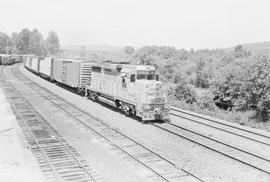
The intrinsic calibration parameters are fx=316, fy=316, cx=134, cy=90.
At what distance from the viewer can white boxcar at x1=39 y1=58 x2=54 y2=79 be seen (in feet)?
143

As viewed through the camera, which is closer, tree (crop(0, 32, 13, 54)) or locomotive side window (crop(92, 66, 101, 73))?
locomotive side window (crop(92, 66, 101, 73))

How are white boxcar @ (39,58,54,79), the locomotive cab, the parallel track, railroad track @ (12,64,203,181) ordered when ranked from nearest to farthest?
1. railroad track @ (12,64,203,181)
2. the parallel track
3. the locomotive cab
4. white boxcar @ (39,58,54,79)

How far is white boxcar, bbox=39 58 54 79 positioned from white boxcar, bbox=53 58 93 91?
471 centimetres

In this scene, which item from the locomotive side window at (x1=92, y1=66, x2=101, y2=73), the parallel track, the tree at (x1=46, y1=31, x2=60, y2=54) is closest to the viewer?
the parallel track

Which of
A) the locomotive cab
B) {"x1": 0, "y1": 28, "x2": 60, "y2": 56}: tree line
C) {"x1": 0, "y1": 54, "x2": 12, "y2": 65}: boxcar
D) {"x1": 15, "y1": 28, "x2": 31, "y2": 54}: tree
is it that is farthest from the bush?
{"x1": 15, "y1": 28, "x2": 31, "y2": 54}: tree

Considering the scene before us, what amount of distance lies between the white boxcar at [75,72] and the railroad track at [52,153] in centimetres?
880

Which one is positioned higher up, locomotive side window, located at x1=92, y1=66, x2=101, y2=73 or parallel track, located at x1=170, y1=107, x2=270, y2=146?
locomotive side window, located at x1=92, y1=66, x2=101, y2=73

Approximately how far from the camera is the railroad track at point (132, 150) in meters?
11.9

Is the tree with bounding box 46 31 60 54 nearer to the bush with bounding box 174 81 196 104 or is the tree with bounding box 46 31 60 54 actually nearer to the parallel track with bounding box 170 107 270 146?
the bush with bounding box 174 81 196 104

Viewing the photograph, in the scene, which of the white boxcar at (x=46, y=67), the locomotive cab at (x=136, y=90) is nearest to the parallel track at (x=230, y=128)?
the locomotive cab at (x=136, y=90)

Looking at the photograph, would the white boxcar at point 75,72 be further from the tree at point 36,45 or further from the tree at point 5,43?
the tree at point 5,43

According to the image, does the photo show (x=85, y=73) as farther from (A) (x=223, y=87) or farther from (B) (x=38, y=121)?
(A) (x=223, y=87)

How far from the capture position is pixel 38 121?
20.6 m

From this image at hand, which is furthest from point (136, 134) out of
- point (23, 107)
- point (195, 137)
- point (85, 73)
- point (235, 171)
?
point (85, 73)
